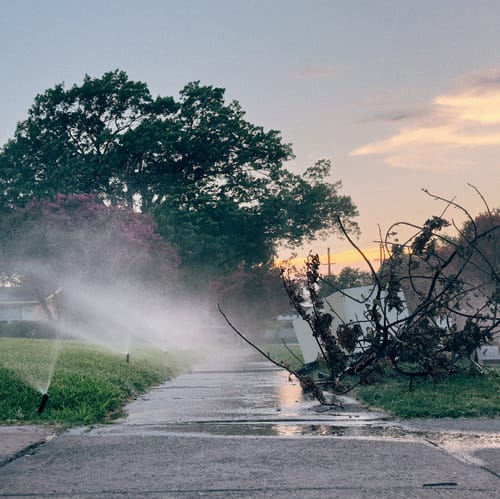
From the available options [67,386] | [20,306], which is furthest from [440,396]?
[20,306]

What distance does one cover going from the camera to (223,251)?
5316 cm

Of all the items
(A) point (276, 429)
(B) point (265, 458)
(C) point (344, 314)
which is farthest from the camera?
(C) point (344, 314)

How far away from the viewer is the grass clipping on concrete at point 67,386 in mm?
11758

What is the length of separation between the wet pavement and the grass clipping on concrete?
35.9 inches

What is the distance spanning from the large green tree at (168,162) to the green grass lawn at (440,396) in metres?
35.8

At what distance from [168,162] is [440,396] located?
41706 millimetres

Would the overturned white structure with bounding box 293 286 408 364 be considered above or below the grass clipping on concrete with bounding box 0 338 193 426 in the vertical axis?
above

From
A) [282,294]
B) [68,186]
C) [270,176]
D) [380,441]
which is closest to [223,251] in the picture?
[270,176]

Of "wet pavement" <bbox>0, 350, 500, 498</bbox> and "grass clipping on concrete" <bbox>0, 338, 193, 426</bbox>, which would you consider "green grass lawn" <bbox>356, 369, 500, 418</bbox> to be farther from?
"grass clipping on concrete" <bbox>0, 338, 193, 426</bbox>

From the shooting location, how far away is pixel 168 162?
5353 cm

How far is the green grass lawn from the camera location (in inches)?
453

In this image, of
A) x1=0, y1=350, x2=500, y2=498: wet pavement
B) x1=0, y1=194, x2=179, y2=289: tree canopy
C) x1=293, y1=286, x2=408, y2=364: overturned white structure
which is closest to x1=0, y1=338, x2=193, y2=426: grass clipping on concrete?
x1=0, y1=350, x2=500, y2=498: wet pavement

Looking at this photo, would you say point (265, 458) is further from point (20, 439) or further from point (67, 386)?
point (67, 386)

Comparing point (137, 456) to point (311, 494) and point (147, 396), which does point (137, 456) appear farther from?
point (147, 396)
